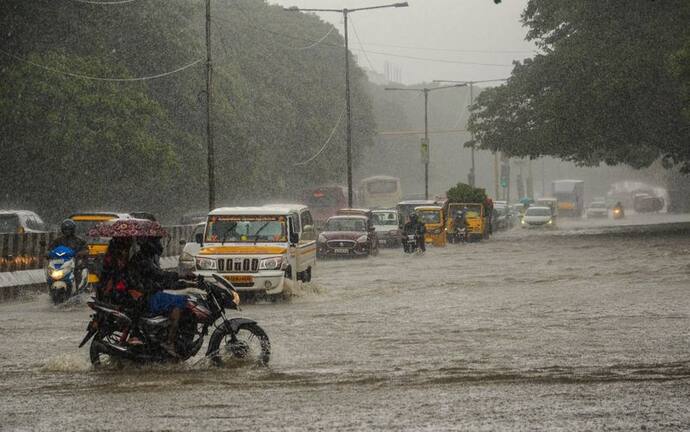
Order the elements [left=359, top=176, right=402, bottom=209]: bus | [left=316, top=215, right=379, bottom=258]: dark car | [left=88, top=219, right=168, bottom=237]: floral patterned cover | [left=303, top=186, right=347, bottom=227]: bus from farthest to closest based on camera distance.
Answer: [left=359, top=176, right=402, bottom=209]: bus < [left=303, top=186, right=347, bottom=227]: bus < [left=316, top=215, right=379, bottom=258]: dark car < [left=88, top=219, right=168, bottom=237]: floral patterned cover

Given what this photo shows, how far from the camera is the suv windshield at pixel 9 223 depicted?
28.3 metres

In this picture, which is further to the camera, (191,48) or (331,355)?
(191,48)

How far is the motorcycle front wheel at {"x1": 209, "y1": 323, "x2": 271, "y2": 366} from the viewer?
484 inches

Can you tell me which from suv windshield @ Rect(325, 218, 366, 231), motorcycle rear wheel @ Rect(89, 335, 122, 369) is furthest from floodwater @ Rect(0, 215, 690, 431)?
suv windshield @ Rect(325, 218, 366, 231)

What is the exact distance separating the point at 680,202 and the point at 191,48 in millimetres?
66982

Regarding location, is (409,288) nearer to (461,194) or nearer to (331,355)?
(331,355)

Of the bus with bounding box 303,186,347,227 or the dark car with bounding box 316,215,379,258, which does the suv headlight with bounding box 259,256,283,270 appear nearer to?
the dark car with bounding box 316,215,379,258

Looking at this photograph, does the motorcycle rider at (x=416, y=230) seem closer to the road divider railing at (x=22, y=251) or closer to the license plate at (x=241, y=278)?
the road divider railing at (x=22, y=251)

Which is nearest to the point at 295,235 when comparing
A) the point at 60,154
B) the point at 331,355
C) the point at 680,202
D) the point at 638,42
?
the point at 331,355

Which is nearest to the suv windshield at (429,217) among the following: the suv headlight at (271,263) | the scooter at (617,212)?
the suv headlight at (271,263)

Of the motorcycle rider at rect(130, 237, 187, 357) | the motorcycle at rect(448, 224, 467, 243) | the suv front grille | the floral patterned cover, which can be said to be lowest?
the motorcycle at rect(448, 224, 467, 243)

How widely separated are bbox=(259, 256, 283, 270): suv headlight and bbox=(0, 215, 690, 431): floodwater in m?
0.72

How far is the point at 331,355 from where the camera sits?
13.5 m

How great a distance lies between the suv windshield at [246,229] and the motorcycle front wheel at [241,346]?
9.33 metres
